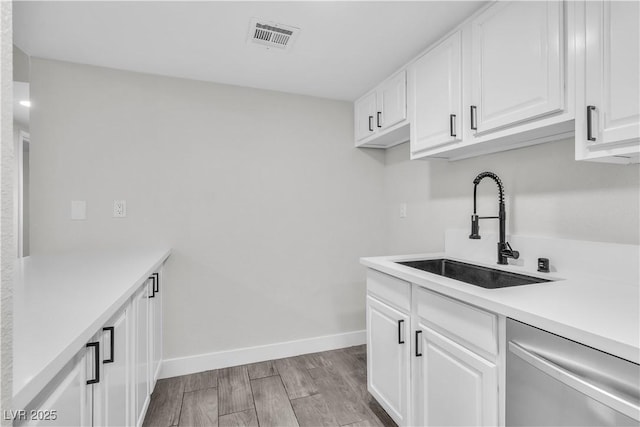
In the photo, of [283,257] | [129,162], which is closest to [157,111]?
[129,162]

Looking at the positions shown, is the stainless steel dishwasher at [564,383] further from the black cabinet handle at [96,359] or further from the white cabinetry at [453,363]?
the black cabinet handle at [96,359]

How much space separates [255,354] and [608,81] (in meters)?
2.64

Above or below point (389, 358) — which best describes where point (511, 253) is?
above

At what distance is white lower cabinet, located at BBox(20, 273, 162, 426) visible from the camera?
72 cm

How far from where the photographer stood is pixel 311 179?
109 inches

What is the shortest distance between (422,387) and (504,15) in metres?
1.75

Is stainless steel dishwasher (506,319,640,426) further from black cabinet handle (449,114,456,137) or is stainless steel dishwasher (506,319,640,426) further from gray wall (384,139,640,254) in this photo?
black cabinet handle (449,114,456,137)

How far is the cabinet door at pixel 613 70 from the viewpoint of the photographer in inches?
39.7

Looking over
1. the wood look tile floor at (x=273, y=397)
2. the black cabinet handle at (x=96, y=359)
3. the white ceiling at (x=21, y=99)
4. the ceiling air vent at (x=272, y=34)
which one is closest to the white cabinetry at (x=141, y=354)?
the wood look tile floor at (x=273, y=397)

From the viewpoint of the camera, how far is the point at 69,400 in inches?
31.0

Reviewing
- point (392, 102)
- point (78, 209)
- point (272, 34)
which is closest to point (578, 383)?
point (392, 102)

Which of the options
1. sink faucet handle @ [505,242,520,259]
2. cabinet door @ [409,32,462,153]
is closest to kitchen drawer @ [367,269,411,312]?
sink faucet handle @ [505,242,520,259]

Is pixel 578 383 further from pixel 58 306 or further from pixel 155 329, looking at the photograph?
pixel 155 329

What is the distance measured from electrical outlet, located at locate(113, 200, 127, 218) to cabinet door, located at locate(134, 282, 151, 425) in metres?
0.78
